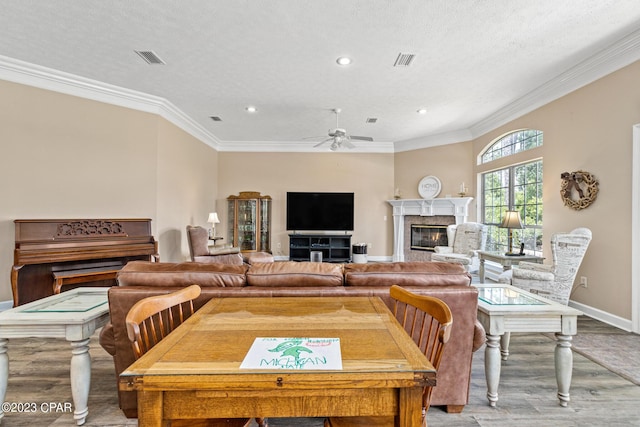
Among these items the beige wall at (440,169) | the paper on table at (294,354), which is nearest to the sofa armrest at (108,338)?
the paper on table at (294,354)

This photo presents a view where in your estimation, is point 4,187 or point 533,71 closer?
point 4,187

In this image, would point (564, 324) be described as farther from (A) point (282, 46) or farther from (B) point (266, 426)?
(A) point (282, 46)

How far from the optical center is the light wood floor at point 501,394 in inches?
72.8

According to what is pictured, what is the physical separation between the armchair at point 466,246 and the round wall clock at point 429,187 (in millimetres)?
1265

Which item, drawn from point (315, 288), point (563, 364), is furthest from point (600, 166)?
point (315, 288)

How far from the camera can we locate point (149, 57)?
12.1 feet

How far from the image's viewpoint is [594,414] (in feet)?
6.24

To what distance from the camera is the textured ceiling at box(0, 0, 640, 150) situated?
2.84m

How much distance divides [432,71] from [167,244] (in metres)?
4.99

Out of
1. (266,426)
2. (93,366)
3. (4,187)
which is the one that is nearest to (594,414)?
(266,426)

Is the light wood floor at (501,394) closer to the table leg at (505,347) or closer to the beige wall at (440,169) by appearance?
the table leg at (505,347)

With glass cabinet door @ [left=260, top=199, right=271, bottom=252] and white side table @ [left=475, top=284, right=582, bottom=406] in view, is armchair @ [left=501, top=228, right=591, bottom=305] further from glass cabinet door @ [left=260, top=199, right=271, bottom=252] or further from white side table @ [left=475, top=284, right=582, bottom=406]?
glass cabinet door @ [left=260, top=199, right=271, bottom=252]

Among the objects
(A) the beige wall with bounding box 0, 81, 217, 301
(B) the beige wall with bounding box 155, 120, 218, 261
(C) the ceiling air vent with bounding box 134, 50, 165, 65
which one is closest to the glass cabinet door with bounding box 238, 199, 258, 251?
(B) the beige wall with bounding box 155, 120, 218, 261

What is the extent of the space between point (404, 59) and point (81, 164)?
15.2 ft
